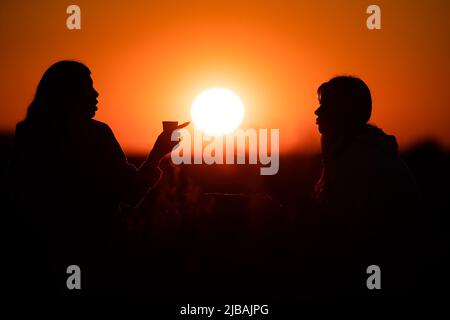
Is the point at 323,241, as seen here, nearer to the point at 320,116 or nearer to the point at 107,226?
the point at 320,116

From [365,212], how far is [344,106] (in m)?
0.70

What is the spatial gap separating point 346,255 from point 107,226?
4.83ft

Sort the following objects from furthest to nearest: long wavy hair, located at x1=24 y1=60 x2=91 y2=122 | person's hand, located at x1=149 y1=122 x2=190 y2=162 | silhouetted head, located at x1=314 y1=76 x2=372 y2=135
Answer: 1. person's hand, located at x1=149 y1=122 x2=190 y2=162
2. silhouetted head, located at x1=314 y1=76 x2=372 y2=135
3. long wavy hair, located at x1=24 y1=60 x2=91 y2=122

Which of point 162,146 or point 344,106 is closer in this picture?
point 344,106

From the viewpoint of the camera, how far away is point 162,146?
173 inches

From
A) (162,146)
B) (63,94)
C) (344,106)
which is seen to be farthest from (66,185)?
(344,106)

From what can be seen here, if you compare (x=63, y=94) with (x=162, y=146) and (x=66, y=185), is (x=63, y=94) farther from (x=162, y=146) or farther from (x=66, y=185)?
(x=162, y=146)

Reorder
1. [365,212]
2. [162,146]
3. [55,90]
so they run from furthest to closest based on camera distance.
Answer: [162,146] < [55,90] < [365,212]

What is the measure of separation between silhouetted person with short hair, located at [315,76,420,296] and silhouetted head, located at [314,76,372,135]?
0.07 metres

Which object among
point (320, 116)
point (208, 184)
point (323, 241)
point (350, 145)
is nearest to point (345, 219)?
point (323, 241)

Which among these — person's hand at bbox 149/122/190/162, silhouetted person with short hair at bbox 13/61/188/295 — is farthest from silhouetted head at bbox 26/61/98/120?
person's hand at bbox 149/122/190/162

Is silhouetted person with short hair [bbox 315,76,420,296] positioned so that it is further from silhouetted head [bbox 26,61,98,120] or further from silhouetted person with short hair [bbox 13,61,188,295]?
silhouetted head [bbox 26,61,98,120]

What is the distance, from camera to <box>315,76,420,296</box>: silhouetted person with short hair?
148 inches

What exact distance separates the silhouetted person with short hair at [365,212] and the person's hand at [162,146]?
1.10 metres
